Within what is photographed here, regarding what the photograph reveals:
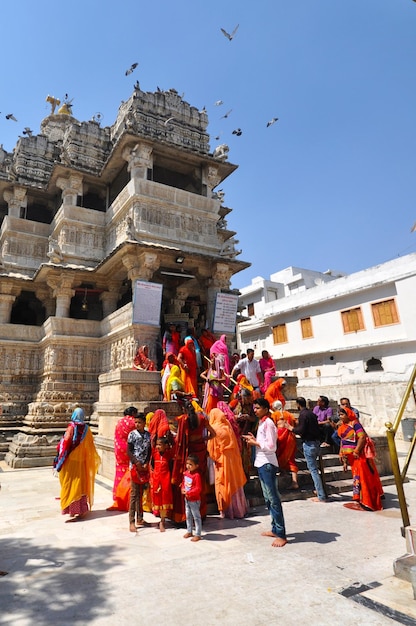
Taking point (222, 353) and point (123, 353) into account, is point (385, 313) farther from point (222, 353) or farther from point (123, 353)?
point (123, 353)

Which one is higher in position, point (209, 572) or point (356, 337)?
point (356, 337)

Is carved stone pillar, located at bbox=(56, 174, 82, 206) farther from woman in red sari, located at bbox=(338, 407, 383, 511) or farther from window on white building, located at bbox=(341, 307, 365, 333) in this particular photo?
window on white building, located at bbox=(341, 307, 365, 333)

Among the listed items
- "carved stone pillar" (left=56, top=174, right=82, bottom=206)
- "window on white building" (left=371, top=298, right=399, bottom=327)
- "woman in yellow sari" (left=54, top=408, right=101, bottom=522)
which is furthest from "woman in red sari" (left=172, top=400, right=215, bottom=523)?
"window on white building" (left=371, top=298, right=399, bottom=327)

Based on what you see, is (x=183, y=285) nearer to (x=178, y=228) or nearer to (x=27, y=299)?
(x=178, y=228)

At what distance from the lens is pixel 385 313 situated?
19891 mm

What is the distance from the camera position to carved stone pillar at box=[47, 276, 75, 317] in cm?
1539

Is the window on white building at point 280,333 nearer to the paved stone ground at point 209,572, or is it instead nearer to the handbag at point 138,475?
the paved stone ground at point 209,572

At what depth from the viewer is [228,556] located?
13.4 feet

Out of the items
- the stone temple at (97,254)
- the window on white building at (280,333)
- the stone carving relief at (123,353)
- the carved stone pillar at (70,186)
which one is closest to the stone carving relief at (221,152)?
the stone temple at (97,254)

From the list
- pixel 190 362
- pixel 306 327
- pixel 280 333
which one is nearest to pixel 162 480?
pixel 190 362

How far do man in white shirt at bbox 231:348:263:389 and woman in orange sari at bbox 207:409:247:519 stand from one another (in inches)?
165

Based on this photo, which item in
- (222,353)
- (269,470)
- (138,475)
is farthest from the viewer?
(222,353)

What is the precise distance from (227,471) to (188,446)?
715 millimetres

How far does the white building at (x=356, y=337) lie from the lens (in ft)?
58.7
